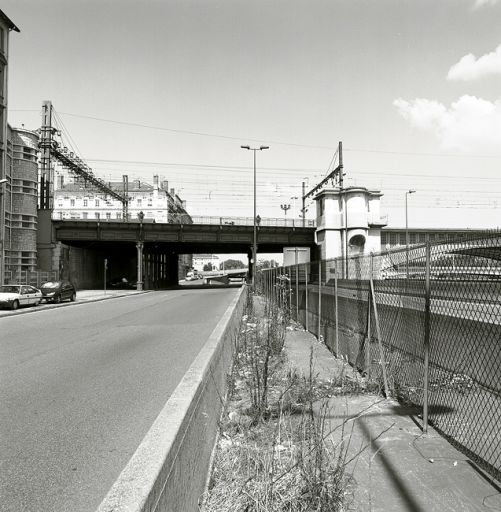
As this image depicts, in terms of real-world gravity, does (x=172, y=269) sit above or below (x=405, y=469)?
above

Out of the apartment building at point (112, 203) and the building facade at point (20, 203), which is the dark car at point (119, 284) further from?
the apartment building at point (112, 203)

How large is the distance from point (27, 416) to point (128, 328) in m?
9.62

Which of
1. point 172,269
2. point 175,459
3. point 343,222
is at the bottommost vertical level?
point 175,459

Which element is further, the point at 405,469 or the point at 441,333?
the point at 441,333

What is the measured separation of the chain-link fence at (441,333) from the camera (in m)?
4.17

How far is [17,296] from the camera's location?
979 inches

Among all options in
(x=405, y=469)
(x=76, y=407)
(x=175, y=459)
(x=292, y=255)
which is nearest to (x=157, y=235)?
(x=292, y=255)

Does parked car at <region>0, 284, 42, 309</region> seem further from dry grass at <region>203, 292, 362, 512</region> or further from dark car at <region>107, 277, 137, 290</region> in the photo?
dark car at <region>107, 277, 137, 290</region>

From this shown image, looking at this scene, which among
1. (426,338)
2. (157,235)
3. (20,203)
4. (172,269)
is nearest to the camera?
(426,338)

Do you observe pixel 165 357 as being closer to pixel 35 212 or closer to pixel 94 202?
pixel 35 212

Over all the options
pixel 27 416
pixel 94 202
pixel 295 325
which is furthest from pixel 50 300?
pixel 94 202

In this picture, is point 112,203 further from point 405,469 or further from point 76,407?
point 405,469

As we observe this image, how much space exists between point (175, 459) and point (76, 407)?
4.15 meters

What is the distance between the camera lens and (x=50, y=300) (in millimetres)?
29516
